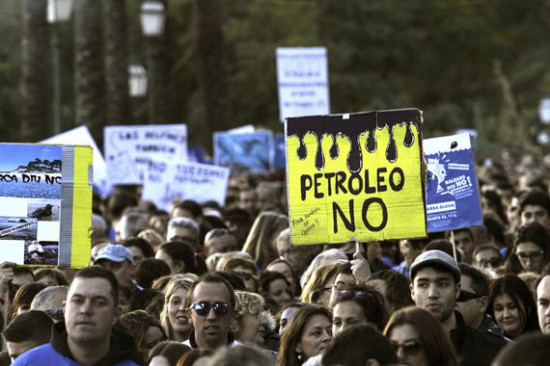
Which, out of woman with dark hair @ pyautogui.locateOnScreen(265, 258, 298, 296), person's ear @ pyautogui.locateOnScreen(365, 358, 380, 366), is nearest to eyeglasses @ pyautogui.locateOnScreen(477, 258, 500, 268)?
Result: woman with dark hair @ pyautogui.locateOnScreen(265, 258, 298, 296)

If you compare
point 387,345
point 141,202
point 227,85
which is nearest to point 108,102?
point 227,85

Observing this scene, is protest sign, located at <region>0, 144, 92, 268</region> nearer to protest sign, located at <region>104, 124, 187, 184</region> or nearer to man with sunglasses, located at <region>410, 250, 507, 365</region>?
man with sunglasses, located at <region>410, 250, 507, 365</region>

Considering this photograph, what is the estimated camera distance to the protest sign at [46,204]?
10297 millimetres

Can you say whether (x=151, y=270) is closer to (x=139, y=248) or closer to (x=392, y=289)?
(x=139, y=248)

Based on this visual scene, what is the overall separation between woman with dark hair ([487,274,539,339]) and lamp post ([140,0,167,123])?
2011 cm

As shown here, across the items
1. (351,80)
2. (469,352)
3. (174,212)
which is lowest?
(469,352)

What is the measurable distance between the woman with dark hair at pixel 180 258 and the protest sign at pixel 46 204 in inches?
95.2

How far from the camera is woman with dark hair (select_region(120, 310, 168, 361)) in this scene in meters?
9.47

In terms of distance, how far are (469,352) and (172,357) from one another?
1.56m

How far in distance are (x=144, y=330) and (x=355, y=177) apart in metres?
2.05

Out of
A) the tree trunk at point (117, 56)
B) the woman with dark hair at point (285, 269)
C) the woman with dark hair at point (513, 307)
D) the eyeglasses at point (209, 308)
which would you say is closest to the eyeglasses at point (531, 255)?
the woman with dark hair at point (285, 269)

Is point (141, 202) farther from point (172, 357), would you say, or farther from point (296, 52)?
point (172, 357)

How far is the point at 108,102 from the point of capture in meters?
32.4

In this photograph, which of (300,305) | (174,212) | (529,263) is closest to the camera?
(300,305)
